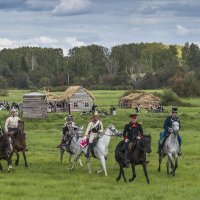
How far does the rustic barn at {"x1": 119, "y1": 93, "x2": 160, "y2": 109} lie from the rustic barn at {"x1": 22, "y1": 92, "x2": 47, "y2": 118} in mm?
21426

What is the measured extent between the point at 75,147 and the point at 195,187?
8.07 metres

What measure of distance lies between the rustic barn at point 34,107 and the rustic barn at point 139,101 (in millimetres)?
21426

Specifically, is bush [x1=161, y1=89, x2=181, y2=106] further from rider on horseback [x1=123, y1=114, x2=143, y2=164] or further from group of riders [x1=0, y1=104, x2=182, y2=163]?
rider on horseback [x1=123, y1=114, x2=143, y2=164]

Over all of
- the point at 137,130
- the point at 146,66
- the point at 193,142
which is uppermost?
the point at 146,66

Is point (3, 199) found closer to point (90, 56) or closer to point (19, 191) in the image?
point (19, 191)

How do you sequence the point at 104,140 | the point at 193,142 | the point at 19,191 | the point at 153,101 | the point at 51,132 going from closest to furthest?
the point at 19,191, the point at 104,140, the point at 193,142, the point at 51,132, the point at 153,101

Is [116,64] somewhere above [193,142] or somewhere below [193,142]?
above

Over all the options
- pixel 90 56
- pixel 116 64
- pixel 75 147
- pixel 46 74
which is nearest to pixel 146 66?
pixel 116 64

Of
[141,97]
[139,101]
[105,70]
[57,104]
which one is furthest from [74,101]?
[105,70]

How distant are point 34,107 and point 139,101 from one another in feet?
86.0

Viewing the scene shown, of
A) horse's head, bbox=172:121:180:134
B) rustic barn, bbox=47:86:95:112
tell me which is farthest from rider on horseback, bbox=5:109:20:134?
rustic barn, bbox=47:86:95:112

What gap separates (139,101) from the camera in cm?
8788

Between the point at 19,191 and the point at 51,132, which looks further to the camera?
the point at 51,132

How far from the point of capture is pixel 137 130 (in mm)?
21828
